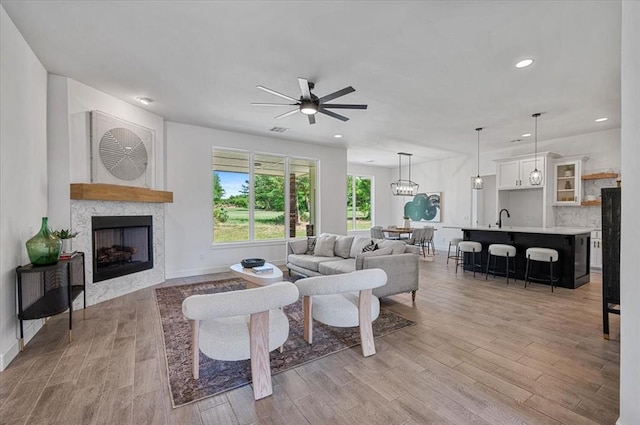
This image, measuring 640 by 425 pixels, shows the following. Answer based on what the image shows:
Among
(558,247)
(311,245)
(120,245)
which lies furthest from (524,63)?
(120,245)

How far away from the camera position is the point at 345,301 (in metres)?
2.80

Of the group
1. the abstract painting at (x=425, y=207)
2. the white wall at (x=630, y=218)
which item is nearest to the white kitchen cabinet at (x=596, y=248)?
the abstract painting at (x=425, y=207)

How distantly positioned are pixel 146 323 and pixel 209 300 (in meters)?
2.10

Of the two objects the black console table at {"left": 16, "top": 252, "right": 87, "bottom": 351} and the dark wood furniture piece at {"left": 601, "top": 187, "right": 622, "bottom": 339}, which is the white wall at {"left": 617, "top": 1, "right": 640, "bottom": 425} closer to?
the dark wood furniture piece at {"left": 601, "top": 187, "right": 622, "bottom": 339}

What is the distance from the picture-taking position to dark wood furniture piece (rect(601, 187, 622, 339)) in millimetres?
2910

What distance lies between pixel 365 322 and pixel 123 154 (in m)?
4.39

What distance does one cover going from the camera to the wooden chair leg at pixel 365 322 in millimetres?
2664

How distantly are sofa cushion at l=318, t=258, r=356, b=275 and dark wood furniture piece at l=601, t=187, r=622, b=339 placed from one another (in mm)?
2740

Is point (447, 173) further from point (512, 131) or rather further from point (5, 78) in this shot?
point (5, 78)

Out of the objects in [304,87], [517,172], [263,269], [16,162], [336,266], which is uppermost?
[304,87]

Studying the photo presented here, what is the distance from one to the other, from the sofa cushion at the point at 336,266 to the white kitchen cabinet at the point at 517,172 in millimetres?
4865

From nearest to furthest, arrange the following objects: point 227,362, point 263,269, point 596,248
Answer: point 227,362 < point 263,269 < point 596,248

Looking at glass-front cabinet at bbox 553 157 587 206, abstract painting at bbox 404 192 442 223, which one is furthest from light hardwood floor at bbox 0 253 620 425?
abstract painting at bbox 404 192 442 223

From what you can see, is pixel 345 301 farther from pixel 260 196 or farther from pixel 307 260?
pixel 260 196
